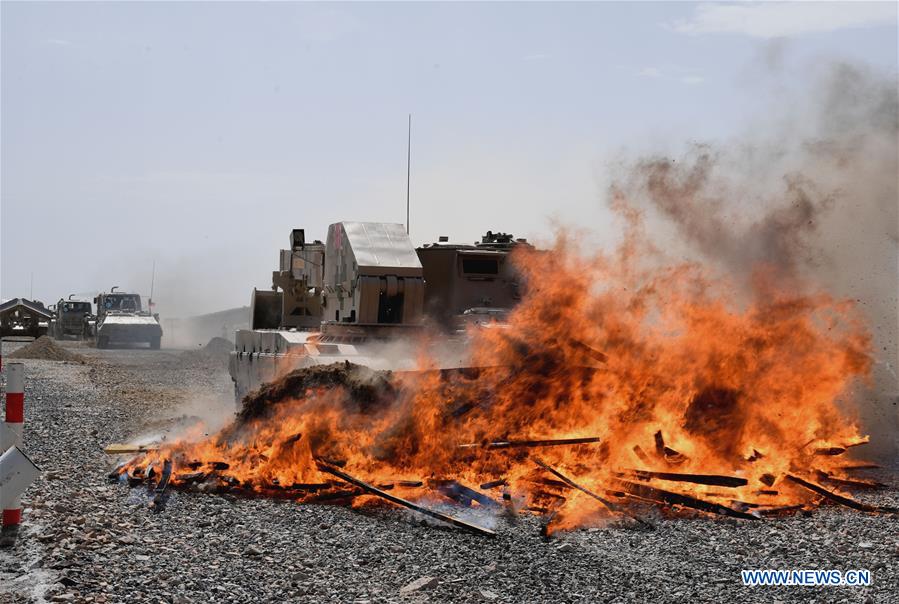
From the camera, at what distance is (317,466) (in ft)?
32.7

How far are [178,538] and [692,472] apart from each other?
4.96 m

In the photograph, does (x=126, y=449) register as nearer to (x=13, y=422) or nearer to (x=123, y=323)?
(x=13, y=422)

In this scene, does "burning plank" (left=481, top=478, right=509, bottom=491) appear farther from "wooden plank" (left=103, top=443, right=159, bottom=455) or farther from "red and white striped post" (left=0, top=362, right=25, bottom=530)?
"wooden plank" (left=103, top=443, right=159, bottom=455)

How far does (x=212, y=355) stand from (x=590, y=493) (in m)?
32.9

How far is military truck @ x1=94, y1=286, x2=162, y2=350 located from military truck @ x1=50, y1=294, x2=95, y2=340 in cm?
390

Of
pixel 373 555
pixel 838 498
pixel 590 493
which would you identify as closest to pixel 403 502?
pixel 373 555

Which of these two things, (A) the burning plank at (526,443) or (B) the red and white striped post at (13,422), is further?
(A) the burning plank at (526,443)

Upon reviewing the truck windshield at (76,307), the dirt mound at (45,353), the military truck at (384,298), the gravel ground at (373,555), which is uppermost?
the military truck at (384,298)

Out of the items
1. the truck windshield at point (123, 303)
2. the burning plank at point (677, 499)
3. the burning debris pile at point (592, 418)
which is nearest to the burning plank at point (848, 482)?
the burning debris pile at point (592, 418)

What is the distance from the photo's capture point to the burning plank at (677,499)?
8922 millimetres

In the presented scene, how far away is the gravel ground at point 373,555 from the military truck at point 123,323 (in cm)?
3827

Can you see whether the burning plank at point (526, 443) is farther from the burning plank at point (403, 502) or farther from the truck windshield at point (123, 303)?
the truck windshield at point (123, 303)

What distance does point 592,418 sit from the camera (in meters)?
10.9

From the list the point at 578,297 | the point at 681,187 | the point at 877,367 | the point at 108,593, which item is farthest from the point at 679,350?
the point at 108,593
